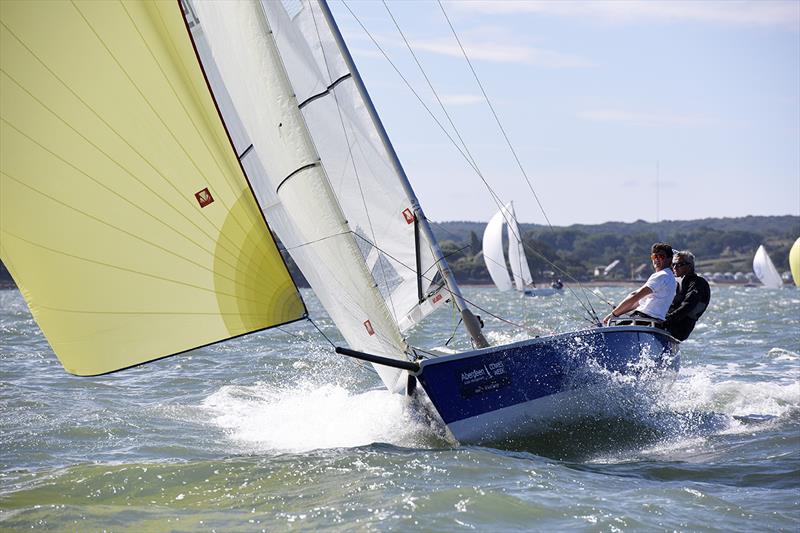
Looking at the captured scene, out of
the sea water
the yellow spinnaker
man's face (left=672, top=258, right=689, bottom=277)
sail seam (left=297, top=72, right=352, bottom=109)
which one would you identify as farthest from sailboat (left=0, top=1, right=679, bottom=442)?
man's face (left=672, top=258, right=689, bottom=277)

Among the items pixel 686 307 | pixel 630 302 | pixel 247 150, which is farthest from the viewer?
pixel 686 307

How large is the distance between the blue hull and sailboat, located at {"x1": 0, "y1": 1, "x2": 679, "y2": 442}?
0.01 meters

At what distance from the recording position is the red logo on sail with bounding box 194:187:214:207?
18.7 ft

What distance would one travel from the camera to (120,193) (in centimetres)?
553

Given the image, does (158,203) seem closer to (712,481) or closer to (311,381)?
(712,481)

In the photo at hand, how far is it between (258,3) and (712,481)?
12.2 ft

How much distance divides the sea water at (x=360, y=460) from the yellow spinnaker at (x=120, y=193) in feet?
2.71

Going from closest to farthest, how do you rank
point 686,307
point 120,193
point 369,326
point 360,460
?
point 120,193, point 360,460, point 369,326, point 686,307

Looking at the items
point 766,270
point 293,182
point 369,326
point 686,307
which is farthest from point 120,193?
point 766,270

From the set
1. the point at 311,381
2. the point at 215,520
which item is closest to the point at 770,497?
the point at 215,520

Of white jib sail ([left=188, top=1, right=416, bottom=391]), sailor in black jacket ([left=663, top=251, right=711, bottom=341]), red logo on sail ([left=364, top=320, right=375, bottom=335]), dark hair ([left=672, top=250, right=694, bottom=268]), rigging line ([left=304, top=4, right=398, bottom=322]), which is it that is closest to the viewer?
white jib sail ([left=188, top=1, right=416, bottom=391])

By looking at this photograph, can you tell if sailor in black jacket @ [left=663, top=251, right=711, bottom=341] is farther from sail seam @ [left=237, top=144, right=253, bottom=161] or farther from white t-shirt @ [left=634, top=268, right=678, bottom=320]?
sail seam @ [left=237, top=144, right=253, bottom=161]

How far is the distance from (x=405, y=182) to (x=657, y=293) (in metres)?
2.21

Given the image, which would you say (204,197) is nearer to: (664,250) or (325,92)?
(325,92)
